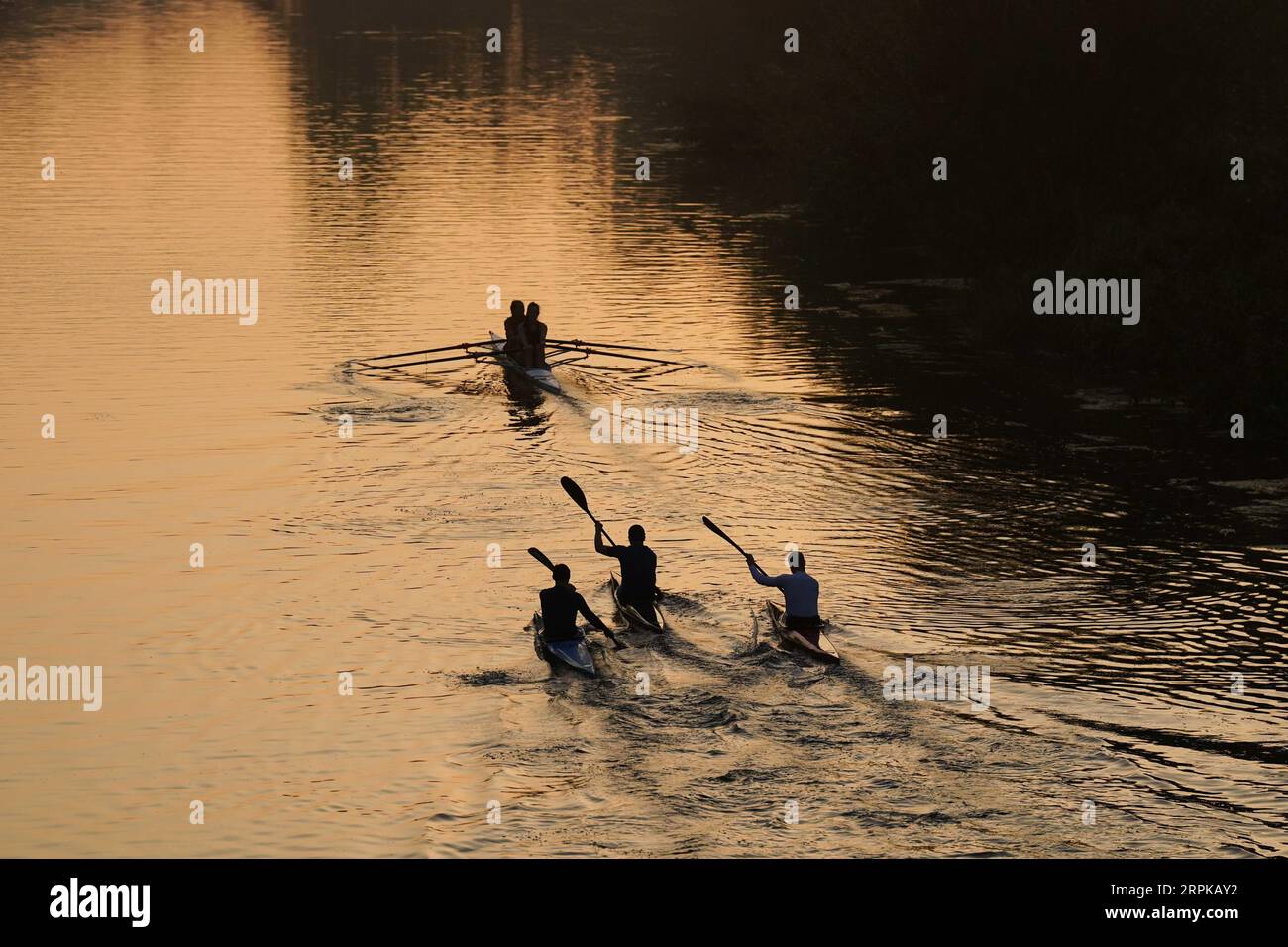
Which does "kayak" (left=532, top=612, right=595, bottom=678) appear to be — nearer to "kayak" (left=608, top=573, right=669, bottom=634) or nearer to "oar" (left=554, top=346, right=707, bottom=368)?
"kayak" (left=608, top=573, right=669, bottom=634)

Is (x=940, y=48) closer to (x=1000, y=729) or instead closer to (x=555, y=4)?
(x=1000, y=729)

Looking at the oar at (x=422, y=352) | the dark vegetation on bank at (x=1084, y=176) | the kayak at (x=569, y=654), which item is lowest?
the kayak at (x=569, y=654)

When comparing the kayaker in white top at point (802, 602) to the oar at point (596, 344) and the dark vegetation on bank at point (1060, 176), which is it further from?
the oar at point (596, 344)

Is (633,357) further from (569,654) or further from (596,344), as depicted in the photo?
(569,654)

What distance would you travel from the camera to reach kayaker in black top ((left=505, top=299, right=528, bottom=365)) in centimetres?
4359

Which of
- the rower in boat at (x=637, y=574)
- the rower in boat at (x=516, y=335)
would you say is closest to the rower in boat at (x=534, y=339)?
the rower in boat at (x=516, y=335)

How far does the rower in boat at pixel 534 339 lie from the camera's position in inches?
1708

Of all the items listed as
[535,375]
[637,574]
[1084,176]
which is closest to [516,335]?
[535,375]

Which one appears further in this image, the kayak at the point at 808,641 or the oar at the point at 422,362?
the oar at the point at 422,362

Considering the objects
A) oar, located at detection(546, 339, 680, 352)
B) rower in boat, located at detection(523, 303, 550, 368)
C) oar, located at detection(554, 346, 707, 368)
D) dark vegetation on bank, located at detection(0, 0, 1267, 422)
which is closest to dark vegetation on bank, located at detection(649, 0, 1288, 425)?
dark vegetation on bank, located at detection(0, 0, 1267, 422)

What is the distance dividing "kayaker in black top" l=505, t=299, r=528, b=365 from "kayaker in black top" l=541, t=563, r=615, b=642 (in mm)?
17431

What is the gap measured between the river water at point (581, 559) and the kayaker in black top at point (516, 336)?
3.50 ft

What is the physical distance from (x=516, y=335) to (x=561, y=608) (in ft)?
59.9

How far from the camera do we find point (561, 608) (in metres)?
26.3
